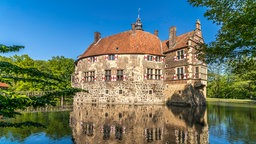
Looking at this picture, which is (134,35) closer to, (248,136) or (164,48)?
(164,48)

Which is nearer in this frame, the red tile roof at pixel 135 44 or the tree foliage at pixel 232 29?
the tree foliage at pixel 232 29

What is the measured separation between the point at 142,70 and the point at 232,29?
64.9 ft

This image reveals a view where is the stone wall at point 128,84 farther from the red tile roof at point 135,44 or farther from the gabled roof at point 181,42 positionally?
the gabled roof at point 181,42

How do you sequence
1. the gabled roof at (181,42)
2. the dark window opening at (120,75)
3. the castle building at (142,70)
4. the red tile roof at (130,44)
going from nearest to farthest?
the castle building at (142,70) → the gabled roof at (181,42) → the dark window opening at (120,75) → the red tile roof at (130,44)

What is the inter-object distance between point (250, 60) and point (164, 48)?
71.0 feet

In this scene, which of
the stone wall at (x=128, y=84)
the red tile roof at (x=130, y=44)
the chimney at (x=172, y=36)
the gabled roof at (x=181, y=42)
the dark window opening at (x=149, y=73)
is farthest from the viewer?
the chimney at (x=172, y=36)

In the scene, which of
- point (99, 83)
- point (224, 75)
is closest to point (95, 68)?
point (99, 83)

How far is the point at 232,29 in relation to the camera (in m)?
8.12

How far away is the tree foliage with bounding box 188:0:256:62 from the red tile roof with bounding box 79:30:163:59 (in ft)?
61.1

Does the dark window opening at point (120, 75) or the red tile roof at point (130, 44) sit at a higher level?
the red tile roof at point (130, 44)

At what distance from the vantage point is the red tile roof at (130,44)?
28438 mm

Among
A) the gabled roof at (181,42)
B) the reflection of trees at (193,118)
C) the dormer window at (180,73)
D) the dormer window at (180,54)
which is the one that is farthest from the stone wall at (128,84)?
the reflection of trees at (193,118)

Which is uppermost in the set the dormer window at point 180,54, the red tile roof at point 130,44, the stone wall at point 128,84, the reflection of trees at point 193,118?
the red tile roof at point 130,44

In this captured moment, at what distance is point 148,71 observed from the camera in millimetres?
28125
